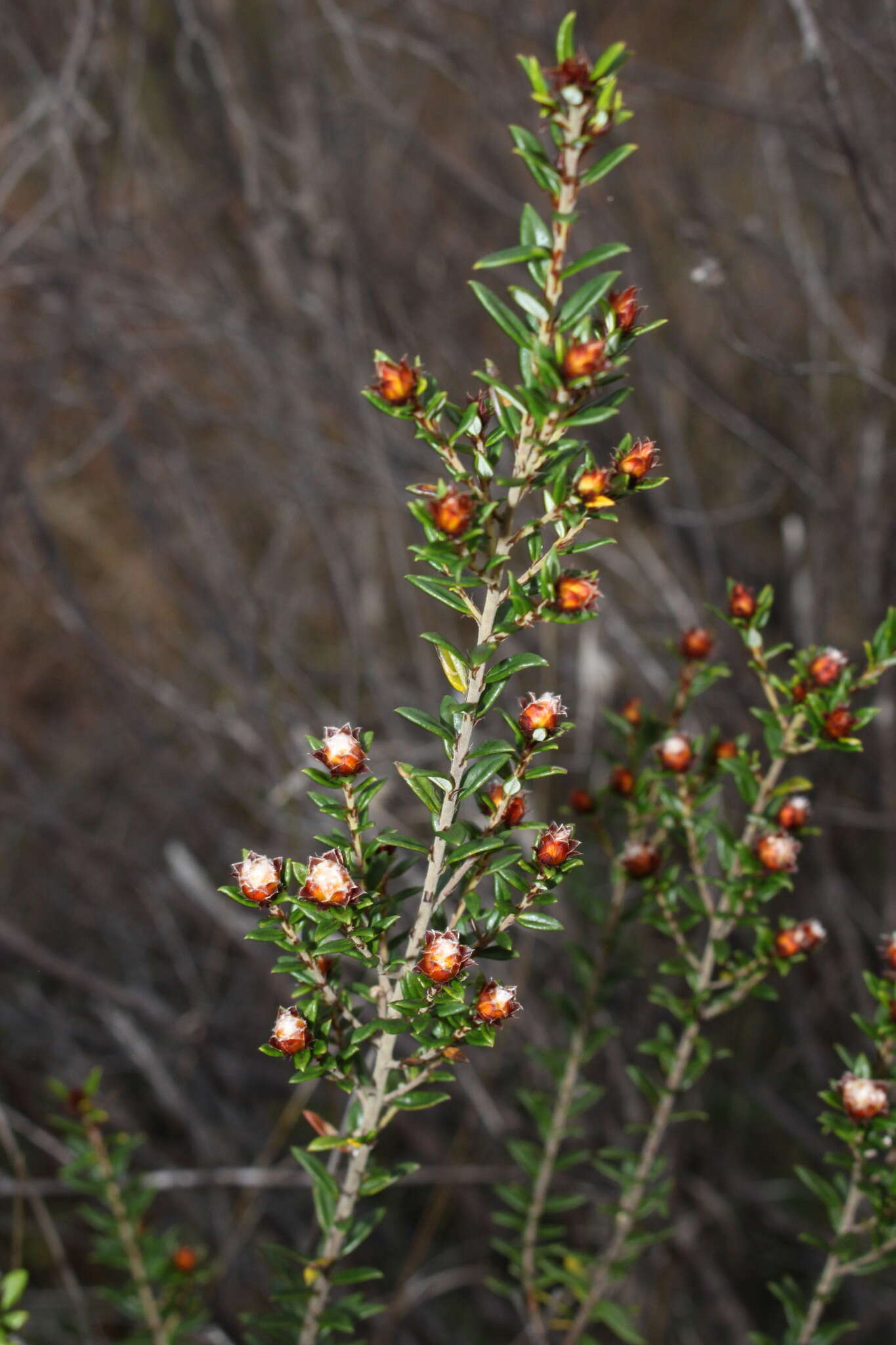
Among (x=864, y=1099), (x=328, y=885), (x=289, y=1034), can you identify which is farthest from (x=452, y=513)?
(x=864, y=1099)

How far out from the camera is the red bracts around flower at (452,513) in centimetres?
83

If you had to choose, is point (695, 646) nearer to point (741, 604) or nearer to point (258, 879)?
point (741, 604)

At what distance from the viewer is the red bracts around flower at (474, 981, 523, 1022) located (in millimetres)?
922

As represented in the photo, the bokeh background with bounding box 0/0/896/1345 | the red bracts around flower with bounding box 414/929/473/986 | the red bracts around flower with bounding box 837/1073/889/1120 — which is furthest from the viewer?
the bokeh background with bounding box 0/0/896/1345

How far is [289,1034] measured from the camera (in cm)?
93

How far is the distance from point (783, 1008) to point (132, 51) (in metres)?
3.11

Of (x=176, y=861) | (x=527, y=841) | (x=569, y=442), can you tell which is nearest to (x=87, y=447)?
(x=176, y=861)

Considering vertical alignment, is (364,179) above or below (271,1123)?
above

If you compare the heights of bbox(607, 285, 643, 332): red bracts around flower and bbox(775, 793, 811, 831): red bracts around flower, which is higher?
bbox(607, 285, 643, 332): red bracts around flower

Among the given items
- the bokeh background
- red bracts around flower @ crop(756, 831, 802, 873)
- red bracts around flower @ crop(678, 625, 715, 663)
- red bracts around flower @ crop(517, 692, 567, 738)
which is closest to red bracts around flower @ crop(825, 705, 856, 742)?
red bracts around flower @ crop(756, 831, 802, 873)

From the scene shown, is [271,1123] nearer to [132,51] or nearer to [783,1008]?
[783,1008]

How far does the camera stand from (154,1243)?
1.49 meters

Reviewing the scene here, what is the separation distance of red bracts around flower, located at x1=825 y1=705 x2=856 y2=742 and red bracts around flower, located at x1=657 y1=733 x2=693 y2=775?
184 mm

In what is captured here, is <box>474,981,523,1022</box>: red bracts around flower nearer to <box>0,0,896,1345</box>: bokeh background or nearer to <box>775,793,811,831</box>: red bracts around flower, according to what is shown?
<box>775,793,811,831</box>: red bracts around flower
